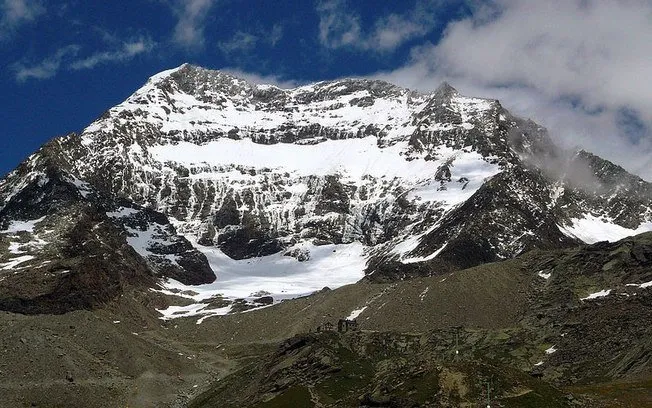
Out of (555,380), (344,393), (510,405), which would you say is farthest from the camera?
(555,380)


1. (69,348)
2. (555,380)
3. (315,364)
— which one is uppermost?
(69,348)

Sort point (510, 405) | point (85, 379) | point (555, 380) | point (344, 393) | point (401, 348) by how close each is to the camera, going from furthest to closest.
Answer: point (85, 379), point (401, 348), point (555, 380), point (344, 393), point (510, 405)

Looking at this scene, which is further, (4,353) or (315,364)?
(4,353)

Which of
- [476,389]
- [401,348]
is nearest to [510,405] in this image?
[476,389]

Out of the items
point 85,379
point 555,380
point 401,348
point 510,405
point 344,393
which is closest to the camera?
point 510,405

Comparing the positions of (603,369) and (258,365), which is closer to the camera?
(603,369)

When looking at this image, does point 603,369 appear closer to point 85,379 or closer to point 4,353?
point 85,379

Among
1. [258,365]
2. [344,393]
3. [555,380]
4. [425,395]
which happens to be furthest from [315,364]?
[425,395]

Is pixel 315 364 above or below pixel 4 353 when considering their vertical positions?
A: below

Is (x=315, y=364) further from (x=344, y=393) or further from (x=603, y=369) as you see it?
(x=603, y=369)
